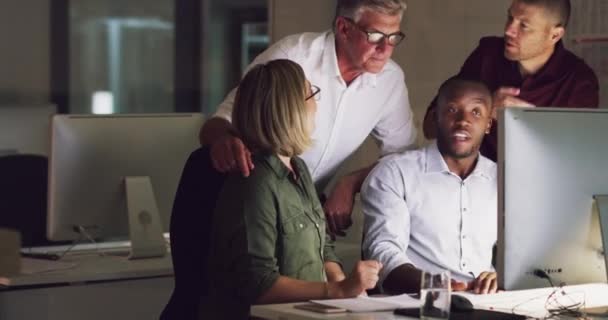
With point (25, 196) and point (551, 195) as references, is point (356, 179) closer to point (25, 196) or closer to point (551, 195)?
point (551, 195)

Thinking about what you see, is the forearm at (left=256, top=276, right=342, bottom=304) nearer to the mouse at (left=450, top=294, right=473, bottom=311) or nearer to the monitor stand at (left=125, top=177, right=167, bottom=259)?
the mouse at (left=450, top=294, right=473, bottom=311)

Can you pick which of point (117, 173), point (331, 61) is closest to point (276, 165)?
point (331, 61)

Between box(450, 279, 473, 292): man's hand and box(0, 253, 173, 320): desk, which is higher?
box(450, 279, 473, 292): man's hand

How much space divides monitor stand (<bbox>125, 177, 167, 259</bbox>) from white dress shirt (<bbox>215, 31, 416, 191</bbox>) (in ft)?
1.67

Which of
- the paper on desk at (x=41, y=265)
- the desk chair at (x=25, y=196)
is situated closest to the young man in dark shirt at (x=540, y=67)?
the paper on desk at (x=41, y=265)

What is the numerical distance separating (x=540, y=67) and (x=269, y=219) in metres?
1.57

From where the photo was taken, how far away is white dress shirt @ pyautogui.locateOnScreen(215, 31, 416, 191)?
3729 millimetres

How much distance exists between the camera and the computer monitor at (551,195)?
2.59m

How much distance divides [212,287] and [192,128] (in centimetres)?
129

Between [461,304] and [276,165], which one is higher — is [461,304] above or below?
below

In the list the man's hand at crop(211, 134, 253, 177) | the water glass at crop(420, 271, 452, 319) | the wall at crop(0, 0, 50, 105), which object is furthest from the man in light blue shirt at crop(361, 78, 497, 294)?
the wall at crop(0, 0, 50, 105)

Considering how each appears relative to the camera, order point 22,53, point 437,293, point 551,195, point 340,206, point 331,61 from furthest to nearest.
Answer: point 22,53
point 331,61
point 340,206
point 551,195
point 437,293

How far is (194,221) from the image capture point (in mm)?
2939

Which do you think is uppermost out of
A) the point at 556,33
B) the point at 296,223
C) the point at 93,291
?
the point at 556,33
